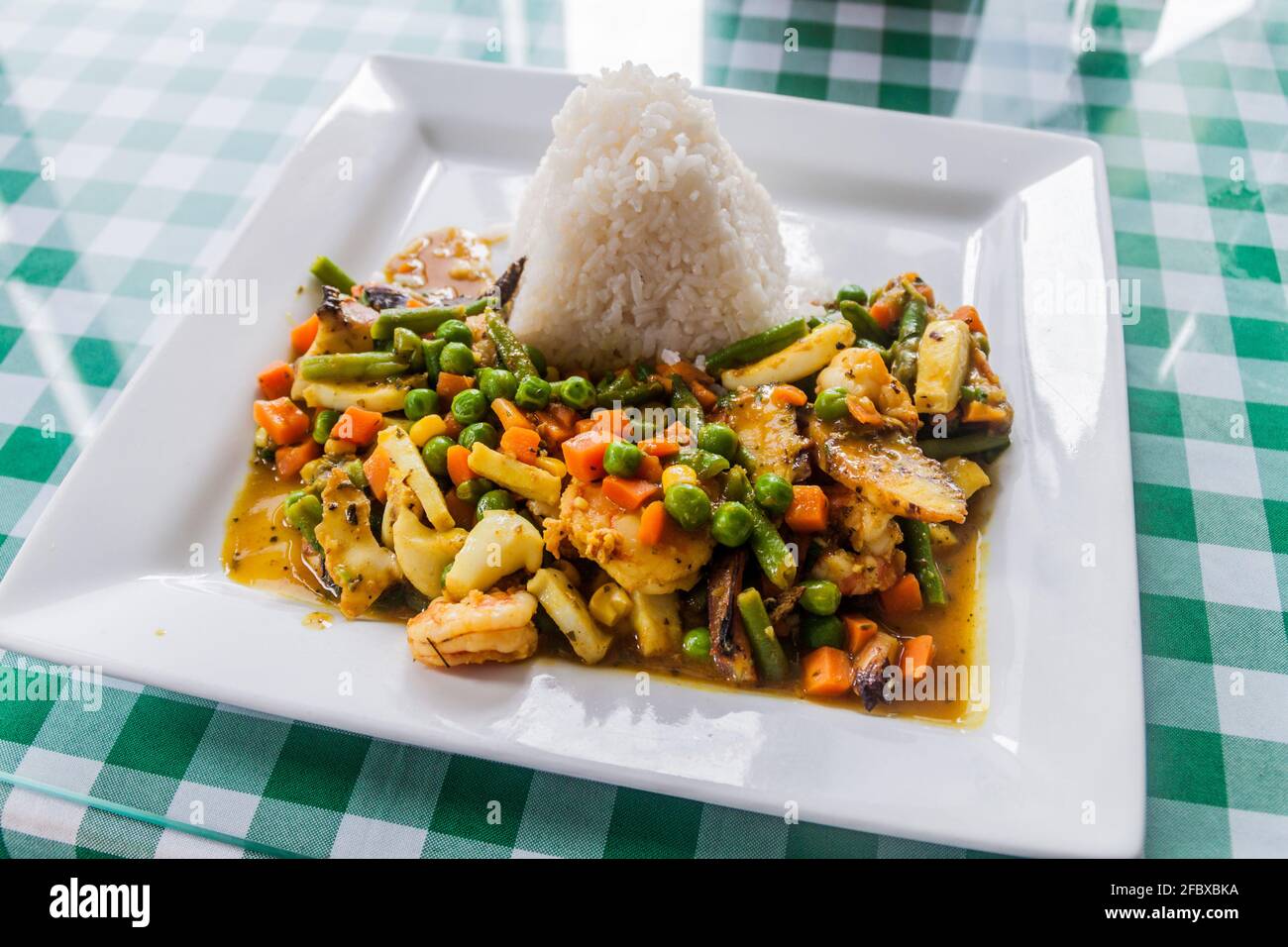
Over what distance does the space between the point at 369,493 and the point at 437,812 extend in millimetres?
1326

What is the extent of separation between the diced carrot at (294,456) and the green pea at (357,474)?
0.99 feet

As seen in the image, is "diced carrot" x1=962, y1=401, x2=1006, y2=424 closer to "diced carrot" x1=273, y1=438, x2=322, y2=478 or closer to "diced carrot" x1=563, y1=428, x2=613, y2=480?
"diced carrot" x1=563, y1=428, x2=613, y2=480

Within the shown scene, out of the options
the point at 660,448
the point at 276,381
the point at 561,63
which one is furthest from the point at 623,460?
the point at 561,63

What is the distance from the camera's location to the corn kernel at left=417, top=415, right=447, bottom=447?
4164 mm

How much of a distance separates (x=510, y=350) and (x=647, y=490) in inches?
46.5

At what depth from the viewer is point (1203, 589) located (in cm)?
402

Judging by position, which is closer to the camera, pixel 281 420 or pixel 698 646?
pixel 698 646

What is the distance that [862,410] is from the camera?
391cm

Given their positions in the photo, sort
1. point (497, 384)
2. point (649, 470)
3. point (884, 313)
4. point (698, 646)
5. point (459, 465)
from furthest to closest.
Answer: point (884, 313) < point (497, 384) < point (459, 465) < point (649, 470) < point (698, 646)

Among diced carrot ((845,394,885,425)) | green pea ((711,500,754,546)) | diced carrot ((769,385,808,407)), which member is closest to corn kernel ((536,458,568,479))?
green pea ((711,500,754,546))

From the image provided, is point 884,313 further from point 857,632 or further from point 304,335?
point 304,335

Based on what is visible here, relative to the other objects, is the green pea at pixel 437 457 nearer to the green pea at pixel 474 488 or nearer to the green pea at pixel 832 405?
the green pea at pixel 474 488

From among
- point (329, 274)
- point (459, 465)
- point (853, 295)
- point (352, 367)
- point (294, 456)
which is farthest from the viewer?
point (329, 274)

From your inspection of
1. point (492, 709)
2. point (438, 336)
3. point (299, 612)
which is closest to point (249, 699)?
point (299, 612)
